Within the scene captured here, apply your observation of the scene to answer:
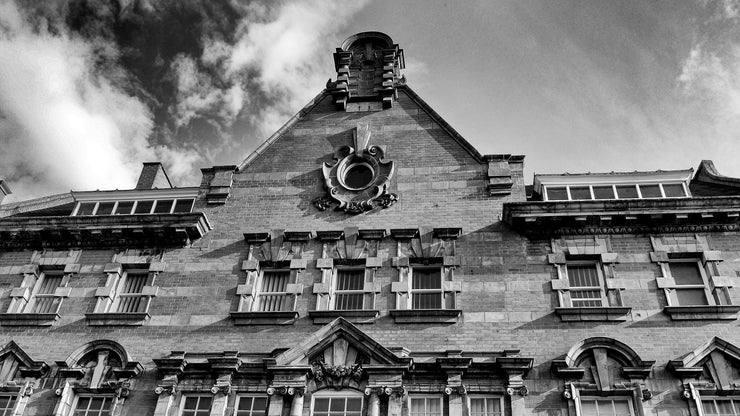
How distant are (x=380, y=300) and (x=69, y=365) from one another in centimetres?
826

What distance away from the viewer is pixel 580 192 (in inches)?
803

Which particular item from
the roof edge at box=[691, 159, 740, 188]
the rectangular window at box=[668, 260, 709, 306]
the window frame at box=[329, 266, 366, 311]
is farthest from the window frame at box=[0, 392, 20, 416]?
the roof edge at box=[691, 159, 740, 188]

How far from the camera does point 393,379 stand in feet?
53.8

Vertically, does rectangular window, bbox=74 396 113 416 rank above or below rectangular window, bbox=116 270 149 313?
below

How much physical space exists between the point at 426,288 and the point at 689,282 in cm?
686

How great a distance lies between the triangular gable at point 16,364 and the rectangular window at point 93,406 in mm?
1408

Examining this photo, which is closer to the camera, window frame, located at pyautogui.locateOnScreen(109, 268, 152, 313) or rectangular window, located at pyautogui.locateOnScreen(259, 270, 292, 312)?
rectangular window, located at pyautogui.locateOnScreen(259, 270, 292, 312)

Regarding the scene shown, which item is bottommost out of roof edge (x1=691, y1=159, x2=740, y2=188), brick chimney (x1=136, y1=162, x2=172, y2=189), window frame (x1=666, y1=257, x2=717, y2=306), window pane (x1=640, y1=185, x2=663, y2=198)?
window frame (x1=666, y1=257, x2=717, y2=306)

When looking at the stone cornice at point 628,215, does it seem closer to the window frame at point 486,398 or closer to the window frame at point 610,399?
the window frame at point 610,399

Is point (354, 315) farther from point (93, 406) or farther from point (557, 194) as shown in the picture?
point (557, 194)

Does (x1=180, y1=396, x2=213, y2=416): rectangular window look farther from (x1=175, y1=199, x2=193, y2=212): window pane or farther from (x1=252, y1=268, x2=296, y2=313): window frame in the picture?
(x1=175, y1=199, x2=193, y2=212): window pane

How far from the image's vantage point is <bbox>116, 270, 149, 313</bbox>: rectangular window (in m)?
19.3

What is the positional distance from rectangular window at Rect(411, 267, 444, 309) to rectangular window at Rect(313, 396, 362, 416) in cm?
313

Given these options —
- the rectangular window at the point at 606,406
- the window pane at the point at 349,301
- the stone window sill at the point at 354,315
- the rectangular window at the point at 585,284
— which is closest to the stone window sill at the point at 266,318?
the stone window sill at the point at 354,315
